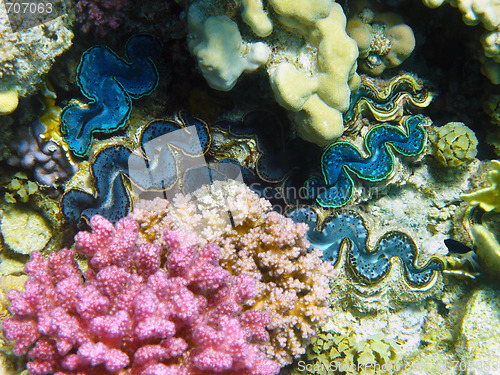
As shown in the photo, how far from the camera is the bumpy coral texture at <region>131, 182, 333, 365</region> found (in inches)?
85.7

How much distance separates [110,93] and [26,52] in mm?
661

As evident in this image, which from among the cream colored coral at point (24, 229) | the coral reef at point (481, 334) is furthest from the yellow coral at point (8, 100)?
the coral reef at point (481, 334)

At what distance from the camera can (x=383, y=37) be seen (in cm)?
276

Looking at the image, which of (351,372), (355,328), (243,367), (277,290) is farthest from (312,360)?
(243,367)

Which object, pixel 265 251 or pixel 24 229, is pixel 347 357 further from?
pixel 24 229

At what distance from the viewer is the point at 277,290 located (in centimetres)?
218

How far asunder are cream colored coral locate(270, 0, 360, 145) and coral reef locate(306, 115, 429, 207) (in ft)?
1.48

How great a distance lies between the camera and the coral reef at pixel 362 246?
2691mm

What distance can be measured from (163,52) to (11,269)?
6.94 feet

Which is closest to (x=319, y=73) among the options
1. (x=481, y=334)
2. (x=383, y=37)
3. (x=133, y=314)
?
(x=383, y=37)

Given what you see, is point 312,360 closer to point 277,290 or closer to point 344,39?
point 277,290

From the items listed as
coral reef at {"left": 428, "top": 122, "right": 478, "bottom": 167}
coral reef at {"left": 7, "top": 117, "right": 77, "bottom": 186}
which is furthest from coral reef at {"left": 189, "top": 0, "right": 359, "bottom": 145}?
coral reef at {"left": 7, "top": 117, "right": 77, "bottom": 186}

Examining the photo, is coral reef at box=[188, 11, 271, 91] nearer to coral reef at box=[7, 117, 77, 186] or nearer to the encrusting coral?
coral reef at box=[7, 117, 77, 186]

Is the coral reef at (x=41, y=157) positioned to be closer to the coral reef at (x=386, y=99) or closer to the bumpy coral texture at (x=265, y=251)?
the bumpy coral texture at (x=265, y=251)
